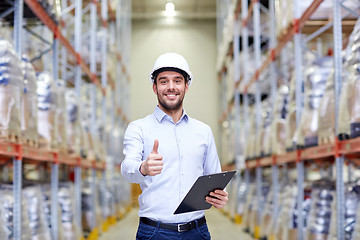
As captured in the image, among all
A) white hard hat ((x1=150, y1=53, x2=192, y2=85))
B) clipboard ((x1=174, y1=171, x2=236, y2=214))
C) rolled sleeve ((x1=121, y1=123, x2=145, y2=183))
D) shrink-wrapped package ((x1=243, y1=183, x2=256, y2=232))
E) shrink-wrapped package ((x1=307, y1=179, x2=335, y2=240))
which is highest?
white hard hat ((x1=150, y1=53, x2=192, y2=85))

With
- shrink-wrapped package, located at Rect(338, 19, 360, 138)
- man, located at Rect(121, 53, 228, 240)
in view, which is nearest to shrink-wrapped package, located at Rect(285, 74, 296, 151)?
shrink-wrapped package, located at Rect(338, 19, 360, 138)

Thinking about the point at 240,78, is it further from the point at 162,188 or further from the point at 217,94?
the point at 162,188

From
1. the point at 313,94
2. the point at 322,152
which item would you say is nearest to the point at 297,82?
the point at 313,94

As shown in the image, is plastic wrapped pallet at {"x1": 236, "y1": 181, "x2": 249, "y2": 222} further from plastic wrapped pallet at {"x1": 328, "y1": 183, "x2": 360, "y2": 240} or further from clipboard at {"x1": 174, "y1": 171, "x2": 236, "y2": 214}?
clipboard at {"x1": 174, "y1": 171, "x2": 236, "y2": 214}

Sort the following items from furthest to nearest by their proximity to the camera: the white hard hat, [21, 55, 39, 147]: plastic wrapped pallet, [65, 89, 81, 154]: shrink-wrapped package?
[65, 89, 81, 154]: shrink-wrapped package < [21, 55, 39, 147]: plastic wrapped pallet < the white hard hat

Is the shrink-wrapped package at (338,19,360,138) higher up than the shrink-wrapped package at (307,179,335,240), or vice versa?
the shrink-wrapped package at (338,19,360,138)

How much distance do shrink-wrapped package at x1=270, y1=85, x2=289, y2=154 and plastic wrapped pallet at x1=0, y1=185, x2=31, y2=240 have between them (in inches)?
143

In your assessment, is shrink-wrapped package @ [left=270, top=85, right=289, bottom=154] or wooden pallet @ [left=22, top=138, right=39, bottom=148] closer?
wooden pallet @ [left=22, top=138, right=39, bottom=148]

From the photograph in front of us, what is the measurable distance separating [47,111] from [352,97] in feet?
10.8

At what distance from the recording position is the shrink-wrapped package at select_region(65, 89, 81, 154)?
23.4 feet

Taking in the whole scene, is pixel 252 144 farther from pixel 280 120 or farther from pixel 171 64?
pixel 171 64

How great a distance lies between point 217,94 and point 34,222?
14840mm

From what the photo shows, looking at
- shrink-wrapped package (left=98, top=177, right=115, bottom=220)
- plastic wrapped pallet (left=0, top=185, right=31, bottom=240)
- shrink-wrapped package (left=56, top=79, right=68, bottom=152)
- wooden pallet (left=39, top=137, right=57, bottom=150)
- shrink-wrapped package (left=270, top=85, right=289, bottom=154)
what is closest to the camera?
plastic wrapped pallet (left=0, top=185, right=31, bottom=240)

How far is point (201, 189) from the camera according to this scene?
2.18 meters
